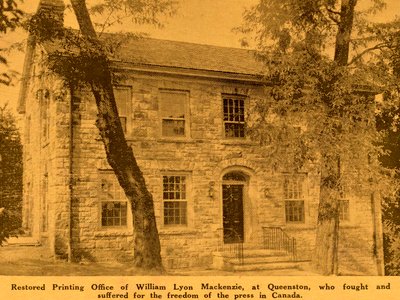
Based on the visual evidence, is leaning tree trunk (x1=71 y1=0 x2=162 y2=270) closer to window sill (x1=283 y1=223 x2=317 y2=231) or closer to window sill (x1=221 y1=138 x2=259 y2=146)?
window sill (x1=221 y1=138 x2=259 y2=146)

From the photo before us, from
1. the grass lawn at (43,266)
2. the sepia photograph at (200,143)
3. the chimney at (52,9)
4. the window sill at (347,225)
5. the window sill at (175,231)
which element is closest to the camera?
the grass lawn at (43,266)

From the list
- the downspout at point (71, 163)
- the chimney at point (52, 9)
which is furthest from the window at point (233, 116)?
the chimney at point (52, 9)

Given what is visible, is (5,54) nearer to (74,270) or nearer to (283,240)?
(74,270)

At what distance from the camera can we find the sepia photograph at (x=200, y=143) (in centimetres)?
845

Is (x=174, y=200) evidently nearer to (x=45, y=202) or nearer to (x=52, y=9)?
(x=45, y=202)

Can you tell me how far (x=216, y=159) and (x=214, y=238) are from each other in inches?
74.0

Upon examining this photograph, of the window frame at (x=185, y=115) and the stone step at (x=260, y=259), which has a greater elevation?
the window frame at (x=185, y=115)

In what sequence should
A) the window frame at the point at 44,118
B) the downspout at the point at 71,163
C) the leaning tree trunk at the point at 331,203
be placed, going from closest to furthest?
the leaning tree trunk at the point at 331,203, the downspout at the point at 71,163, the window frame at the point at 44,118

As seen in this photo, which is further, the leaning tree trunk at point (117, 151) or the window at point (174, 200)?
the window at point (174, 200)

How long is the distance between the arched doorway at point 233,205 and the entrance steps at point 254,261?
1.93 ft

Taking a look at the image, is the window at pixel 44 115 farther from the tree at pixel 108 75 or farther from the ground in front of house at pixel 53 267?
the tree at pixel 108 75

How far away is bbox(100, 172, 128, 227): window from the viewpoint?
34.6ft

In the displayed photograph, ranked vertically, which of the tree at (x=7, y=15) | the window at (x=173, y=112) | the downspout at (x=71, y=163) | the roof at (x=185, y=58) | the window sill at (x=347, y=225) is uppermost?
the roof at (x=185, y=58)
